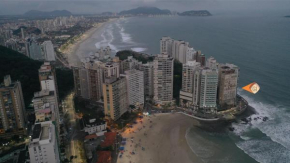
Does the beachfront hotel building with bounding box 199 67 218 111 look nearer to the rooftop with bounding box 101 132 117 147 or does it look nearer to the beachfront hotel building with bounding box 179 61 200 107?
the beachfront hotel building with bounding box 179 61 200 107

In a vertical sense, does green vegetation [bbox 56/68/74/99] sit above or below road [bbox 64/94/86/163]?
above

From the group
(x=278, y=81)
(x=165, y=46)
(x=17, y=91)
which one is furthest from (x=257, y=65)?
(x=17, y=91)

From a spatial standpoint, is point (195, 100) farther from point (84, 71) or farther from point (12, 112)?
point (12, 112)

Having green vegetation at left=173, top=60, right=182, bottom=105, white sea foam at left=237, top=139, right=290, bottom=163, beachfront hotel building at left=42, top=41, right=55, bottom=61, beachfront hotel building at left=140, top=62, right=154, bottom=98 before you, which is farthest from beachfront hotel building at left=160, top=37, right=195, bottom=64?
beachfront hotel building at left=42, top=41, right=55, bottom=61

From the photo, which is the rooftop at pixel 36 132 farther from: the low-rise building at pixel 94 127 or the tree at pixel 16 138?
the tree at pixel 16 138

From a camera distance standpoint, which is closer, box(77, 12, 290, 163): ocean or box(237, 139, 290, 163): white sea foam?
box(237, 139, 290, 163): white sea foam
